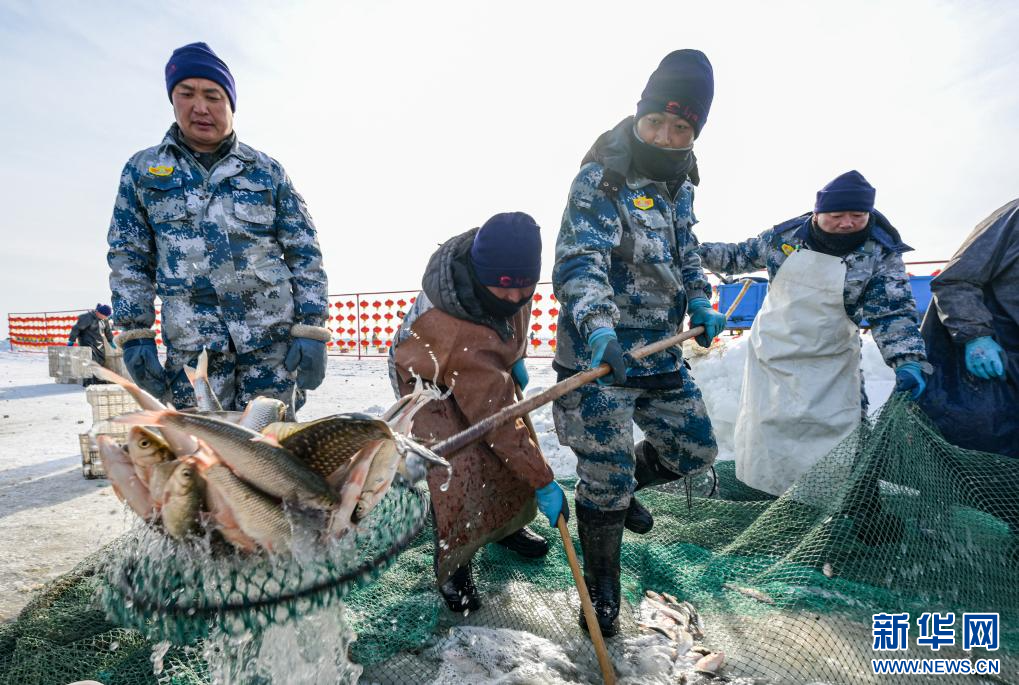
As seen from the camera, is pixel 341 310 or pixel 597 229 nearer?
pixel 597 229

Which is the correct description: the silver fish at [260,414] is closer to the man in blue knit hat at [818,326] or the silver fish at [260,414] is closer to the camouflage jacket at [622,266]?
the camouflage jacket at [622,266]

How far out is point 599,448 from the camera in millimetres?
2393

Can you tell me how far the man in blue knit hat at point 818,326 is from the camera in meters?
3.20

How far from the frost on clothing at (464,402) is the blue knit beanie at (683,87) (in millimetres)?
1077

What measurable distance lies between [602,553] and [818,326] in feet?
7.42

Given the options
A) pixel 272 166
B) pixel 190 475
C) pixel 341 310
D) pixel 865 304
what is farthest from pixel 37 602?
pixel 341 310

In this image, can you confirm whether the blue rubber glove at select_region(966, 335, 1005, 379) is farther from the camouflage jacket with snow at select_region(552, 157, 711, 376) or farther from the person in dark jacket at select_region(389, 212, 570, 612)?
the person in dark jacket at select_region(389, 212, 570, 612)

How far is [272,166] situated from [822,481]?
332cm

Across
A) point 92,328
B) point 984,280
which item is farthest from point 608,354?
point 92,328

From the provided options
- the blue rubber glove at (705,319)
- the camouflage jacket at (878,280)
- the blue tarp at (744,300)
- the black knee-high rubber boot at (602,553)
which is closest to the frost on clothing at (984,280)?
the camouflage jacket at (878,280)

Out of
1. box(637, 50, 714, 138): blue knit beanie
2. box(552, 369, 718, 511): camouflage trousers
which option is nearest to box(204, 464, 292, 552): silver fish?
box(552, 369, 718, 511): camouflage trousers

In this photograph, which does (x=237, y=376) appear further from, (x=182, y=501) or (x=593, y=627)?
(x=593, y=627)

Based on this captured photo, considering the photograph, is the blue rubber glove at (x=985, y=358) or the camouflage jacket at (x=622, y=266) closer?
the camouflage jacket at (x=622, y=266)

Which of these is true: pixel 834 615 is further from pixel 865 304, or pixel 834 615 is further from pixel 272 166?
pixel 272 166
